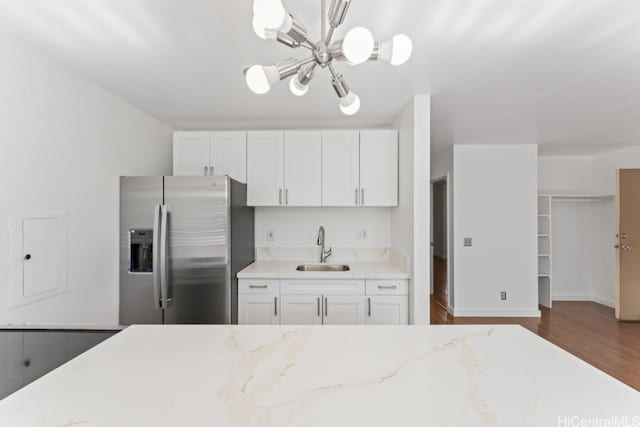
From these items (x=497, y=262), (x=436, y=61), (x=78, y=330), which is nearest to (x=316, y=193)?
(x=436, y=61)

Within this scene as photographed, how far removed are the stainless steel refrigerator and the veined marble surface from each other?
4.70 feet

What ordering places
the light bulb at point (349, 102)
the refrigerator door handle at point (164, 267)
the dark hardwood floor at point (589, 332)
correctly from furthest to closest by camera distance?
the dark hardwood floor at point (589, 332), the refrigerator door handle at point (164, 267), the light bulb at point (349, 102)

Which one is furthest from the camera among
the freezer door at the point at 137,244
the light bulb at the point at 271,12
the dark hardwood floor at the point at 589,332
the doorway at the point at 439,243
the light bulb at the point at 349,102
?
the doorway at the point at 439,243

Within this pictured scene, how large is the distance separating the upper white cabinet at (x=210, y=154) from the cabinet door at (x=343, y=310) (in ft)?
4.70

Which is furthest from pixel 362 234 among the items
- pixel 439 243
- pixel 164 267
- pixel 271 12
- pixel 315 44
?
pixel 439 243

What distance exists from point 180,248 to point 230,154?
3.61 ft

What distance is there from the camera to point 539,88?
2461mm

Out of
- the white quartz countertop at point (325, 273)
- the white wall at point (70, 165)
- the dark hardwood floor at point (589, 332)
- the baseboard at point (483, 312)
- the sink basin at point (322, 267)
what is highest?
the white wall at point (70, 165)

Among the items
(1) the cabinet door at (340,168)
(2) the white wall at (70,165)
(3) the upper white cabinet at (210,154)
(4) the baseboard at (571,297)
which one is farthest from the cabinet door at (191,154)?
(4) the baseboard at (571,297)

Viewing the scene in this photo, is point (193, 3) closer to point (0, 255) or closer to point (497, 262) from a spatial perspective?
point (0, 255)

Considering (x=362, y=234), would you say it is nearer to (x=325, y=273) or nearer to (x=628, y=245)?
(x=325, y=273)

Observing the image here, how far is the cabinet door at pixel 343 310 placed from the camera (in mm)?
2779

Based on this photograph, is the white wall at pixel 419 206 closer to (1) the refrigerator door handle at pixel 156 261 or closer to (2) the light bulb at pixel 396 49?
(2) the light bulb at pixel 396 49

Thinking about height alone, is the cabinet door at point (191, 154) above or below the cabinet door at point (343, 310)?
above
